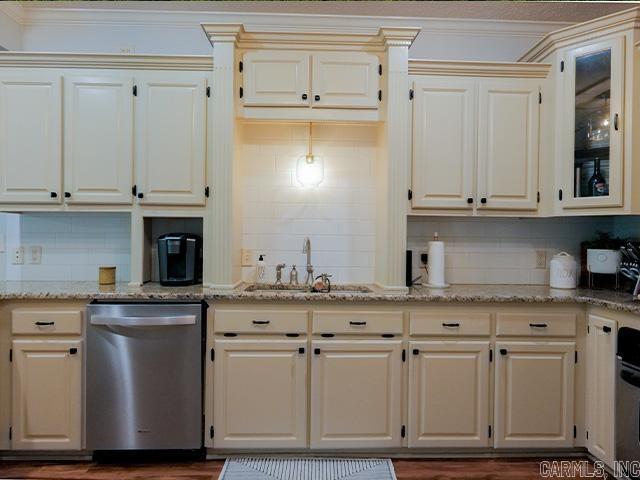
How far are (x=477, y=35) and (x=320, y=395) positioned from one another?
2.78 metres

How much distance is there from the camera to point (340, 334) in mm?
2465

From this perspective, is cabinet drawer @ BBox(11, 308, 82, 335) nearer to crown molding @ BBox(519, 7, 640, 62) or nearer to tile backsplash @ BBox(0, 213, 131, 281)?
tile backsplash @ BBox(0, 213, 131, 281)

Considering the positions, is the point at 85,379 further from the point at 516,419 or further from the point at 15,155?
the point at 516,419

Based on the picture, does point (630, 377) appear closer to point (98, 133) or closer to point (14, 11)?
point (98, 133)

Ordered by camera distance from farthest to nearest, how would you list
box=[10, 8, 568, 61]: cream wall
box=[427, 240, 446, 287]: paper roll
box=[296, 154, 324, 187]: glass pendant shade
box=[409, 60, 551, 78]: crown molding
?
box=[10, 8, 568, 61]: cream wall
box=[296, 154, 324, 187]: glass pendant shade
box=[427, 240, 446, 287]: paper roll
box=[409, 60, 551, 78]: crown molding

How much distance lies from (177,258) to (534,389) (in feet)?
7.55

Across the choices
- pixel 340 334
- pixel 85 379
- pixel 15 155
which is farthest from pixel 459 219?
pixel 15 155

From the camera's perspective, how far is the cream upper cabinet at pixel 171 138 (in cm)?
264

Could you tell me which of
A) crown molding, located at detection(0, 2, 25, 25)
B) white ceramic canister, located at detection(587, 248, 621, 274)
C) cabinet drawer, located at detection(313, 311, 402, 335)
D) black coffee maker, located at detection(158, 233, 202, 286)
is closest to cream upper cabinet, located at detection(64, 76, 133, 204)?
black coffee maker, located at detection(158, 233, 202, 286)

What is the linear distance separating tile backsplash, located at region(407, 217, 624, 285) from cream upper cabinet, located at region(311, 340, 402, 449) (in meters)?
0.93

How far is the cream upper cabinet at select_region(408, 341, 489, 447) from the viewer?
8.11 ft

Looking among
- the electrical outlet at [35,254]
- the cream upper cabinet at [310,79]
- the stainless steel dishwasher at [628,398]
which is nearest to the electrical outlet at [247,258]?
the cream upper cabinet at [310,79]

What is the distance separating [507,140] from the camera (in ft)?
9.00

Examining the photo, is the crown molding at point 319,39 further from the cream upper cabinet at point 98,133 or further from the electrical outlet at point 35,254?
the electrical outlet at point 35,254
